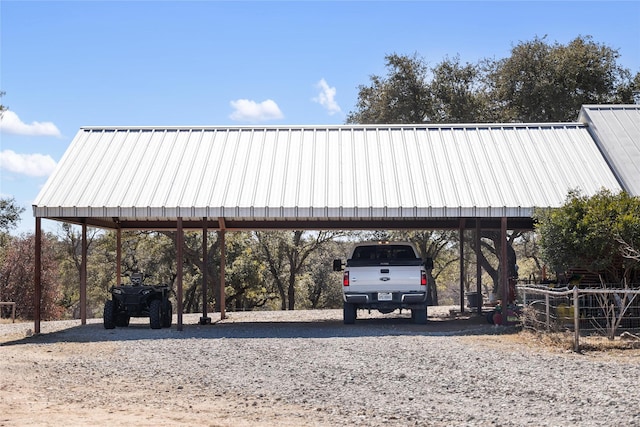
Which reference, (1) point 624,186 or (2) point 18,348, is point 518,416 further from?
(1) point 624,186

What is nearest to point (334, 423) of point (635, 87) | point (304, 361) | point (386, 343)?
point (304, 361)

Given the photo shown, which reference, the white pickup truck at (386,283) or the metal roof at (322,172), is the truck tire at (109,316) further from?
the white pickup truck at (386,283)

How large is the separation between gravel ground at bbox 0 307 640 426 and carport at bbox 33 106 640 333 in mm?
2969

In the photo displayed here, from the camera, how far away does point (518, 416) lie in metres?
8.38

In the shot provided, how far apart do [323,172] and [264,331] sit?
431 cm

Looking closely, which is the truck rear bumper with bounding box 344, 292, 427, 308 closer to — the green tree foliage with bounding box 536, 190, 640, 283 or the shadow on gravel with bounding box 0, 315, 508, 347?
the shadow on gravel with bounding box 0, 315, 508, 347

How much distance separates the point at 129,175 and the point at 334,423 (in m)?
13.2

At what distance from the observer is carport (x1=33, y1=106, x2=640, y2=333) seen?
18.6 meters

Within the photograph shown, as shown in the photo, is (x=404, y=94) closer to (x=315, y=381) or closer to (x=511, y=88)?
(x=511, y=88)

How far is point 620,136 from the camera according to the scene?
69.8ft

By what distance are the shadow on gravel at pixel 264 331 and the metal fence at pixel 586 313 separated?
145 centimetres

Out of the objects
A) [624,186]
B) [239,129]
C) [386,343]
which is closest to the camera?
[386,343]

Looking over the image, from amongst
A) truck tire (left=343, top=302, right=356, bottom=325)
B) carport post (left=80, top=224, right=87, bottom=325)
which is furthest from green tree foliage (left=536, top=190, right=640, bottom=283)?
carport post (left=80, top=224, right=87, bottom=325)

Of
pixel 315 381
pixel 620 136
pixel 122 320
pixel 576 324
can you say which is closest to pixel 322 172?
pixel 122 320
